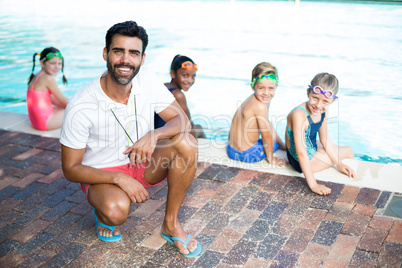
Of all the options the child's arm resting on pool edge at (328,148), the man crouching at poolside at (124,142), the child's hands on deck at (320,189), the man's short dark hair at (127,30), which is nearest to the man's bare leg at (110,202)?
the man crouching at poolside at (124,142)

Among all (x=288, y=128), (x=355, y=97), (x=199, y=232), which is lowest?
(x=355, y=97)

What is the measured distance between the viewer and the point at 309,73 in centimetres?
940

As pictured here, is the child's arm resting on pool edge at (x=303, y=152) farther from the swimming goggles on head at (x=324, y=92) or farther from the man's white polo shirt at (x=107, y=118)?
the man's white polo shirt at (x=107, y=118)

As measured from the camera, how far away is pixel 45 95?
562 cm

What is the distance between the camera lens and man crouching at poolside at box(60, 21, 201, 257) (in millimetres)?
2955

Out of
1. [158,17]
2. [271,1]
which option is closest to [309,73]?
[158,17]

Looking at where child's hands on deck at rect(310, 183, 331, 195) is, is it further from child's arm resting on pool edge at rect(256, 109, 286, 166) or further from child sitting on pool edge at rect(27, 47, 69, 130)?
child sitting on pool edge at rect(27, 47, 69, 130)

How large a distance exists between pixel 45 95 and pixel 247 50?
22.9 ft

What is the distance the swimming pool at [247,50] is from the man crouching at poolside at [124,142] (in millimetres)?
2849

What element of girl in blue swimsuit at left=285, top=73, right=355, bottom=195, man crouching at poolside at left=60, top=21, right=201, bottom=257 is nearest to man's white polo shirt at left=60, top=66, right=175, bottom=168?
man crouching at poolside at left=60, top=21, right=201, bottom=257

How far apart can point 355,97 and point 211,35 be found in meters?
6.50

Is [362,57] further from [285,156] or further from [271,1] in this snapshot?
[271,1]

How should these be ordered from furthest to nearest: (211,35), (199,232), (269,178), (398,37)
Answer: (211,35) < (398,37) < (269,178) < (199,232)

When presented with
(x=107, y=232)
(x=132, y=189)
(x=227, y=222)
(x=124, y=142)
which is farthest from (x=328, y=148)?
(x=107, y=232)
